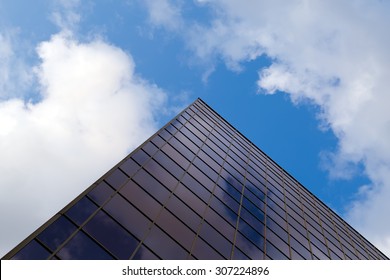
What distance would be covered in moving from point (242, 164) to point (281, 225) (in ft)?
19.1

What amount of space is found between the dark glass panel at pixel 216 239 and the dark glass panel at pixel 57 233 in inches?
237

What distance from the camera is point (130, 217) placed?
13.9 m

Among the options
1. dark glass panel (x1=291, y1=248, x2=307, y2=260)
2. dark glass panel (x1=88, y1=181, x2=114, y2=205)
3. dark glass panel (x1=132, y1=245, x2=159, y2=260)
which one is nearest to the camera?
dark glass panel (x1=132, y1=245, x2=159, y2=260)


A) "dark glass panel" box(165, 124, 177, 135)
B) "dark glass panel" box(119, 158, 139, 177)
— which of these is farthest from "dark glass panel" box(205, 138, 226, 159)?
"dark glass panel" box(119, 158, 139, 177)

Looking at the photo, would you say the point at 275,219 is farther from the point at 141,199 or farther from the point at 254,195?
the point at 141,199

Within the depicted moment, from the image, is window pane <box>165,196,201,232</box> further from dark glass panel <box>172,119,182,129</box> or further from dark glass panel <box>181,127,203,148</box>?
dark glass panel <box>172,119,182,129</box>

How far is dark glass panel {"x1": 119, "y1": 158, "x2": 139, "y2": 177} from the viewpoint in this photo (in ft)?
52.7

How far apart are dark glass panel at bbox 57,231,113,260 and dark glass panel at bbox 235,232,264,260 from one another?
7.47m

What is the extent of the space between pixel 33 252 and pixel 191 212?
7.85m

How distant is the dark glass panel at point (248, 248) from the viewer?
17.4m

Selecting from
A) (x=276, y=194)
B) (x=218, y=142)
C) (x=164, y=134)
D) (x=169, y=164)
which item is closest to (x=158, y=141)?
(x=164, y=134)

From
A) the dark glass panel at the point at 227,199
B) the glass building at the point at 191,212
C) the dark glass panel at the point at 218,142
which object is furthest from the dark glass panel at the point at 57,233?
the dark glass panel at the point at 218,142

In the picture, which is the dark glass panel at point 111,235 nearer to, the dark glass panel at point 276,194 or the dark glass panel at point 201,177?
the dark glass panel at point 201,177
